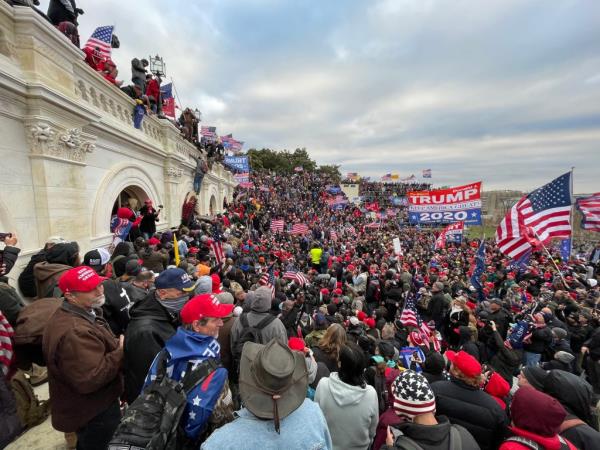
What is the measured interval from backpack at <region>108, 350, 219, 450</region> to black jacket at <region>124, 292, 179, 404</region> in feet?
1.69

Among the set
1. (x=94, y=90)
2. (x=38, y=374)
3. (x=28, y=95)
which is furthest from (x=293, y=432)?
(x=94, y=90)

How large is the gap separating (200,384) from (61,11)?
921 cm

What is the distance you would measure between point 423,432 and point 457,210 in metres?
15.3

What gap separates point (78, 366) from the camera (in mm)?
2150

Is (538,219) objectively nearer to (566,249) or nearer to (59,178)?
(566,249)

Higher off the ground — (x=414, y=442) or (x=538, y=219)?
(x=538, y=219)

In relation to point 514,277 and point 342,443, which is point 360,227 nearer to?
point 514,277

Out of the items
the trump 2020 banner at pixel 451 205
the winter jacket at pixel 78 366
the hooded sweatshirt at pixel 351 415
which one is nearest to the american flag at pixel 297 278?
the hooded sweatshirt at pixel 351 415

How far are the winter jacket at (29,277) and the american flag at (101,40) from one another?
22.2 ft

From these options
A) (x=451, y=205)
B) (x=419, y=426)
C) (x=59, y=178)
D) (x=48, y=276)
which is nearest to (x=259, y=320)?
(x=419, y=426)

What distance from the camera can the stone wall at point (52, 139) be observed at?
489 cm

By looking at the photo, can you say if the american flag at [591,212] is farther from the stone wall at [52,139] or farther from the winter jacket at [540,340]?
the stone wall at [52,139]

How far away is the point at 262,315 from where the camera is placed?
11.7 feet

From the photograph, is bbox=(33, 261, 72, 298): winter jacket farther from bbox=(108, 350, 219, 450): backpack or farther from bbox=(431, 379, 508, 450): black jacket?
bbox=(431, 379, 508, 450): black jacket
